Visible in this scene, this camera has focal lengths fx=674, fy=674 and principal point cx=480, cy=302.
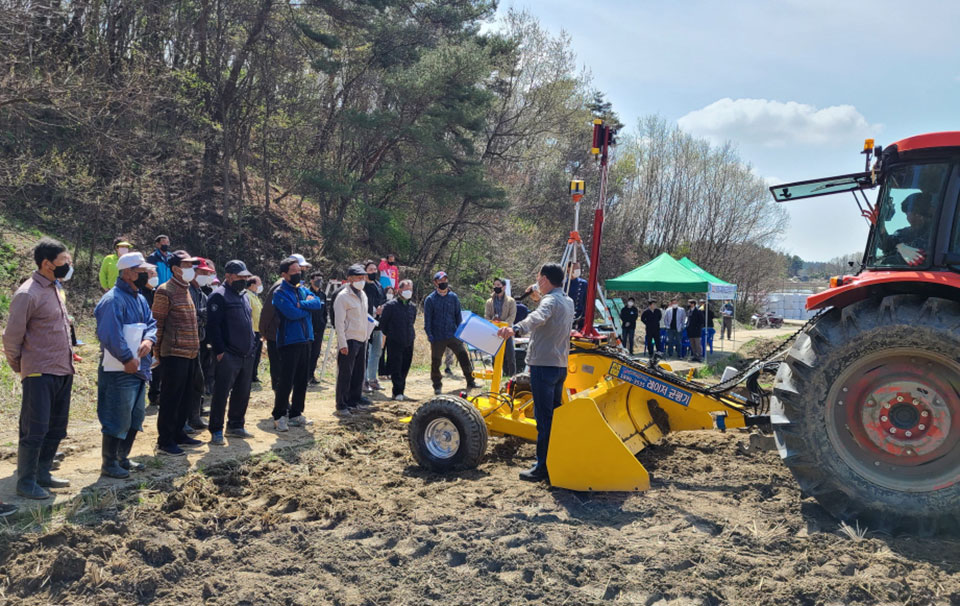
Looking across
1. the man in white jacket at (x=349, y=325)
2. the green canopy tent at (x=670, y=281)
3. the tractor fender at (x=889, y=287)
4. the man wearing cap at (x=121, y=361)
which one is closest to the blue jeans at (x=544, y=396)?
the tractor fender at (x=889, y=287)

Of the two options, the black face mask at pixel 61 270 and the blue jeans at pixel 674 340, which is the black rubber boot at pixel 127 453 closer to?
the black face mask at pixel 61 270

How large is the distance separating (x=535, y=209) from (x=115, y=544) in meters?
26.9

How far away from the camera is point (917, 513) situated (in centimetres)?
446

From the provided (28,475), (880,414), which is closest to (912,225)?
(880,414)

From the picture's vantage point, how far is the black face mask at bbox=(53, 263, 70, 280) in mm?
5008

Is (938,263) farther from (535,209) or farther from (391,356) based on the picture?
(535,209)

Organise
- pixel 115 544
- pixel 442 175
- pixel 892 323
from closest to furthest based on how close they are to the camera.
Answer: pixel 115 544 → pixel 892 323 → pixel 442 175

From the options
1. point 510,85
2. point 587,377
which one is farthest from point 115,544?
point 510,85

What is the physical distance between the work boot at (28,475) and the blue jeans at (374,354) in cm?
581

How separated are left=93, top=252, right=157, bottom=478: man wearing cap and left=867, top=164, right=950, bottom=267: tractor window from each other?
5.84m

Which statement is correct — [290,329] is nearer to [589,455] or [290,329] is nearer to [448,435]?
[448,435]

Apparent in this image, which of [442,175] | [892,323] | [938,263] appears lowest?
[892,323]

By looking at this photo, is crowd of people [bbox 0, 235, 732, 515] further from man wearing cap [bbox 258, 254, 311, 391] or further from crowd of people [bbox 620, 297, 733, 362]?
crowd of people [bbox 620, 297, 733, 362]

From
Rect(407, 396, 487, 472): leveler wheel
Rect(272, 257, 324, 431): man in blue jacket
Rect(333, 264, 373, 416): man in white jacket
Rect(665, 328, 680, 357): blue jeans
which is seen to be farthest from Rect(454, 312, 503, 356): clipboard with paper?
Rect(665, 328, 680, 357): blue jeans
